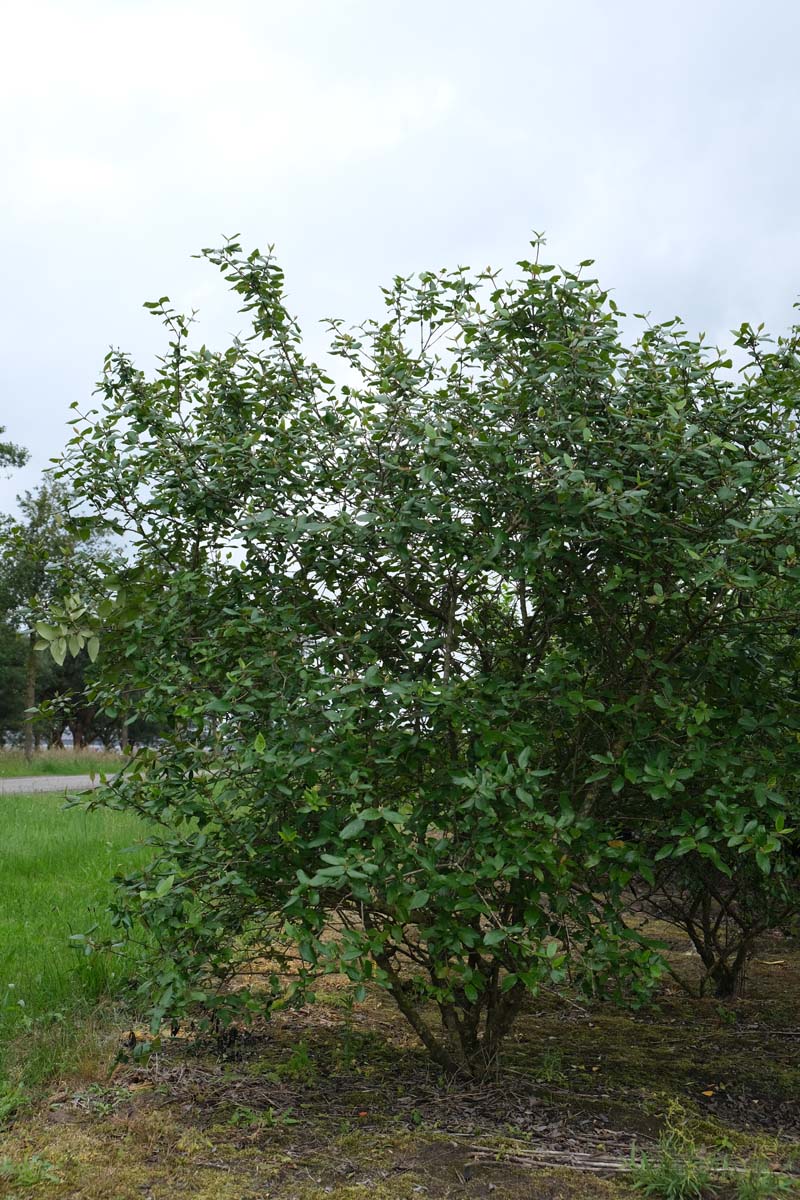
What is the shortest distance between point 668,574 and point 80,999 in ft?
10.3

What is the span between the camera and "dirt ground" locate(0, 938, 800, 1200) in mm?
3137

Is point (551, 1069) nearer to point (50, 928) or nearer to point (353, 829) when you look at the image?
point (353, 829)

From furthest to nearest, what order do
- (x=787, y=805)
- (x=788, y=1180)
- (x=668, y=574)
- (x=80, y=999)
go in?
1. (x=80, y=999)
2. (x=668, y=574)
3. (x=787, y=805)
4. (x=788, y=1180)

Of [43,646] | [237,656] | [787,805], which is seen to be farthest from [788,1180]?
[43,646]

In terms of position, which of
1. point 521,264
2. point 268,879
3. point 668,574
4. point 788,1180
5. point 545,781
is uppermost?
point 521,264

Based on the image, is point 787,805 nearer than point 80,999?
Yes

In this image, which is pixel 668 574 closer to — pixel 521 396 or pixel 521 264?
pixel 521 396

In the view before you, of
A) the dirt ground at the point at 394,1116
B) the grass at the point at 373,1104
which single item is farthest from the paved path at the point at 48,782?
the dirt ground at the point at 394,1116

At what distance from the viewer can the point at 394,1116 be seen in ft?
11.9

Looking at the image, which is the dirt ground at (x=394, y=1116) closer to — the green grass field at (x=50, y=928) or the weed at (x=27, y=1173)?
the weed at (x=27, y=1173)

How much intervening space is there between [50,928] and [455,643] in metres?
3.24

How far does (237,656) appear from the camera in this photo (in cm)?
355

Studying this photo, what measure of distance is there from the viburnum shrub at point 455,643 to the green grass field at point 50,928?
0.58 meters

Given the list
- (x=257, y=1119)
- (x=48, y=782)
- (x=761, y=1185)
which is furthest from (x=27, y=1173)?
(x=48, y=782)
